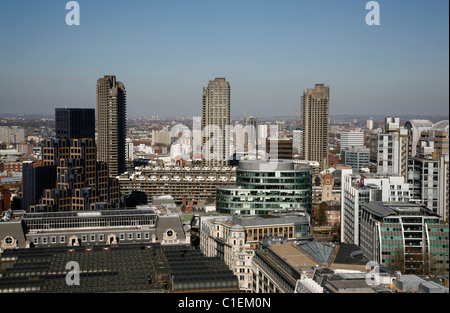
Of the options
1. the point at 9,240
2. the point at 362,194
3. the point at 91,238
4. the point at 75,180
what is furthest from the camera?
the point at 75,180

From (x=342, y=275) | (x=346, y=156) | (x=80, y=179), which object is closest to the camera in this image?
(x=342, y=275)

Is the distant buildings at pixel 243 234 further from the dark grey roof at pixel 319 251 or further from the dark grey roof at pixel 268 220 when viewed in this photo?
the dark grey roof at pixel 319 251

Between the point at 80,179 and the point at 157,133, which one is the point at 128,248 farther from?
the point at 157,133

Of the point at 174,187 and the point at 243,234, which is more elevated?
the point at 243,234

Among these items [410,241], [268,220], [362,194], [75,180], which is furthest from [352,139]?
[410,241]

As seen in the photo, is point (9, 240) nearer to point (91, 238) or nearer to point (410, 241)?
point (91, 238)
